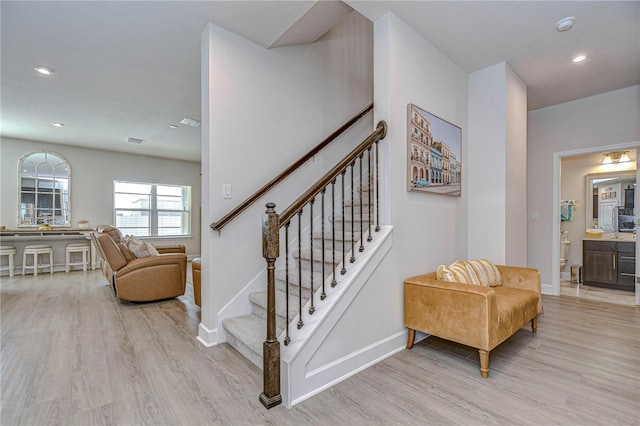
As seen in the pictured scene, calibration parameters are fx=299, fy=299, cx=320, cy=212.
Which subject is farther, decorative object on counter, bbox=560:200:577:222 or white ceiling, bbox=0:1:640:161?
decorative object on counter, bbox=560:200:577:222

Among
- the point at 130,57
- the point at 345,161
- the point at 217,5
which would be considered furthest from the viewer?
the point at 130,57

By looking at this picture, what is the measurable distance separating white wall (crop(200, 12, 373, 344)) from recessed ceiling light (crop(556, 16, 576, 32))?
2138 millimetres

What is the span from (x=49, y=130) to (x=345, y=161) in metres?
6.33

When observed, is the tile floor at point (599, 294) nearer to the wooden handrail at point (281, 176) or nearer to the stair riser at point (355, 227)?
the stair riser at point (355, 227)

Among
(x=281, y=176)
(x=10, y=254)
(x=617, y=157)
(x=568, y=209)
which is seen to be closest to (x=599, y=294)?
(x=568, y=209)

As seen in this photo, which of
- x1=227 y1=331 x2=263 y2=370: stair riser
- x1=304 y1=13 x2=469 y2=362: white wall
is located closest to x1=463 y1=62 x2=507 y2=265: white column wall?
x1=304 y1=13 x2=469 y2=362: white wall

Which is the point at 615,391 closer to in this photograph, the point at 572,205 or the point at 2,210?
the point at 572,205

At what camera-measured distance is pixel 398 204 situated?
2.50 meters

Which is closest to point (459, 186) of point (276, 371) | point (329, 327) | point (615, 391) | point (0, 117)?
point (615, 391)

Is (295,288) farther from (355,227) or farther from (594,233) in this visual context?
(594,233)

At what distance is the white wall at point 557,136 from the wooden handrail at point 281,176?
2822mm

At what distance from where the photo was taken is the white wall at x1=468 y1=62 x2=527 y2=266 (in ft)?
10.6

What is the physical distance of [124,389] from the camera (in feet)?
6.21

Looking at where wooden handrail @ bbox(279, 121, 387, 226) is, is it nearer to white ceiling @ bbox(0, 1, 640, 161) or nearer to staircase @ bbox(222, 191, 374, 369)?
staircase @ bbox(222, 191, 374, 369)
